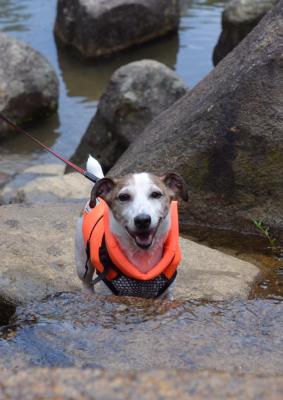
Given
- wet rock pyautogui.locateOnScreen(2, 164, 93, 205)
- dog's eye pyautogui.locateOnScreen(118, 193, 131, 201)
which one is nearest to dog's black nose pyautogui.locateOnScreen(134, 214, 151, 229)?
dog's eye pyautogui.locateOnScreen(118, 193, 131, 201)

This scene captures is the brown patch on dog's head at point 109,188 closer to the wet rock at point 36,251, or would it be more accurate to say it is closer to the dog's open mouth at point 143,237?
the dog's open mouth at point 143,237

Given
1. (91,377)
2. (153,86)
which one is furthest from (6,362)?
(153,86)

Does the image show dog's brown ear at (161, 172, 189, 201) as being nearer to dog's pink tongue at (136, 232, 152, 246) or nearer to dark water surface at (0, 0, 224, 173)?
dog's pink tongue at (136, 232, 152, 246)

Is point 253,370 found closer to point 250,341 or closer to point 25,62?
point 250,341

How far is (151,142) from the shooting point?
6.50 m

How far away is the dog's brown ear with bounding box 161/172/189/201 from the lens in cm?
450

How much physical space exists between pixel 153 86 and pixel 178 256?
5012 mm

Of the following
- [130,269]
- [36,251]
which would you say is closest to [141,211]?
[130,269]

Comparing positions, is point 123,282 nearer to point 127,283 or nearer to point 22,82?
point 127,283

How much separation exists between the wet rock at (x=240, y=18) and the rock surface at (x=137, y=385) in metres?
10.7

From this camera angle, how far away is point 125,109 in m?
8.82

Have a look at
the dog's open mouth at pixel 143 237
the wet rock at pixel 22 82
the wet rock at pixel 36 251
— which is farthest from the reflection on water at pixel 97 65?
the dog's open mouth at pixel 143 237

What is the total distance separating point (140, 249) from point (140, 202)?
366 mm

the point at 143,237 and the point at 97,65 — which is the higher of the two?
the point at 143,237
